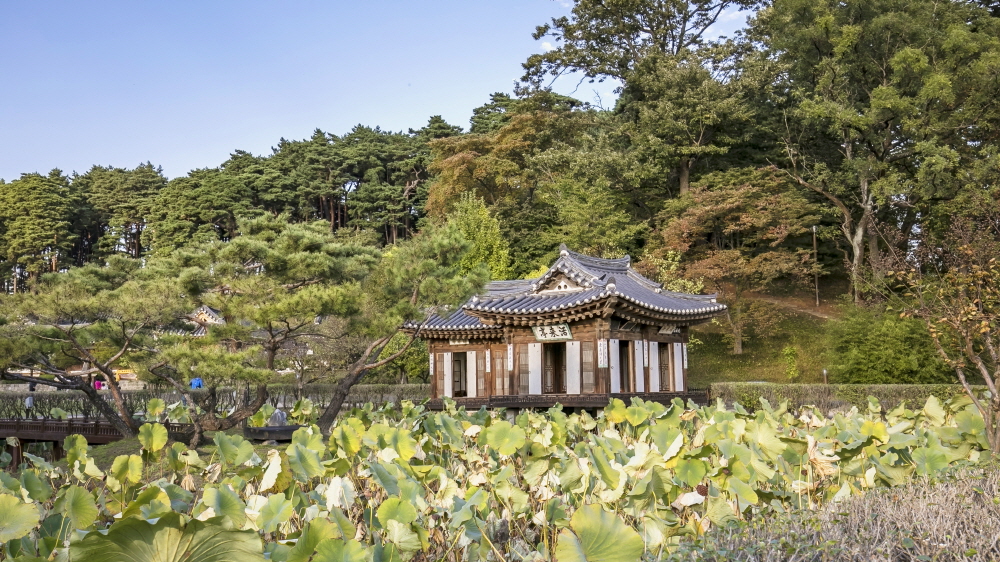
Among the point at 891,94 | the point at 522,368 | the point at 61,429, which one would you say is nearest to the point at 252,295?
the point at 61,429

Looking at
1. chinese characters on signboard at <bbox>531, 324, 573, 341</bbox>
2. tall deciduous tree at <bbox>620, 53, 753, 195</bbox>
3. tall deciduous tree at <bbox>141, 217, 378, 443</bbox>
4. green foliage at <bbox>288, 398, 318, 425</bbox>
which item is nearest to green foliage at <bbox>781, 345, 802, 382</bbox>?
tall deciduous tree at <bbox>620, 53, 753, 195</bbox>

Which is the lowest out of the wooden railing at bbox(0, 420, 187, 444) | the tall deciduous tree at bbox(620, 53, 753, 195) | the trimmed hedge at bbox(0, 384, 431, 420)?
the trimmed hedge at bbox(0, 384, 431, 420)

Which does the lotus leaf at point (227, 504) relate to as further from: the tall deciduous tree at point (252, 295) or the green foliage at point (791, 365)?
the green foliage at point (791, 365)

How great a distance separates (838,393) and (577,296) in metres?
6.32

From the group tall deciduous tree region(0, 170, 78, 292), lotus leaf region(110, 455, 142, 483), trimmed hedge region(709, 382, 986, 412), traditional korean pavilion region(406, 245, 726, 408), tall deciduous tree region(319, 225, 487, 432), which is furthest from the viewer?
tall deciduous tree region(0, 170, 78, 292)

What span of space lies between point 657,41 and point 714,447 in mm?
26036

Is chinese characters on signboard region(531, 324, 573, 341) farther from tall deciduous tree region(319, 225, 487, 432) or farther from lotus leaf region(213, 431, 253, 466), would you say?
lotus leaf region(213, 431, 253, 466)

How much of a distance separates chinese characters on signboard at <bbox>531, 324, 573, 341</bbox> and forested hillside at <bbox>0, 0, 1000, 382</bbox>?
26.1 feet

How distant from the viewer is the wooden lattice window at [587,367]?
15891 millimetres

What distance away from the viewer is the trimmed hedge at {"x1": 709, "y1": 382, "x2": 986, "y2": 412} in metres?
16.5

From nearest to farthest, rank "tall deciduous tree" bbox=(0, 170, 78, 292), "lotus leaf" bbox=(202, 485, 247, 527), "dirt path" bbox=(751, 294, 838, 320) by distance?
"lotus leaf" bbox=(202, 485, 247, 527) < "dirt path" bbox=(751, 294, 838, 320) < "tall deciduous tree" bbox=(0, 170, 78, 292)

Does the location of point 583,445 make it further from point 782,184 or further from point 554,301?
point 782,184

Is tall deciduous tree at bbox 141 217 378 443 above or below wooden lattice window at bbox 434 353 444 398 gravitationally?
above

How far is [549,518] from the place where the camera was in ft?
12.0
